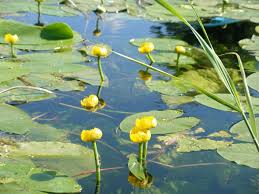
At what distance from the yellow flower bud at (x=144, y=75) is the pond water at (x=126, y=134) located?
21mm

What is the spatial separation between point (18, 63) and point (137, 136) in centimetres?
91

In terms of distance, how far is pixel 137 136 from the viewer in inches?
49.2

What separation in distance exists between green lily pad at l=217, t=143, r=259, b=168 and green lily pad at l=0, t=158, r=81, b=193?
44 cm

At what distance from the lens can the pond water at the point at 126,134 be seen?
1263mm

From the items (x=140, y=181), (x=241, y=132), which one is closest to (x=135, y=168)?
(x=140, y=181)

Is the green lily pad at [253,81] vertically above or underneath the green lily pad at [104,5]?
above

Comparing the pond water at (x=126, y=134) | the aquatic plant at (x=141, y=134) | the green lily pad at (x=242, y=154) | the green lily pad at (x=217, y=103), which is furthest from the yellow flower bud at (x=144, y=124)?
the green lily pad at (x=217, y=103)

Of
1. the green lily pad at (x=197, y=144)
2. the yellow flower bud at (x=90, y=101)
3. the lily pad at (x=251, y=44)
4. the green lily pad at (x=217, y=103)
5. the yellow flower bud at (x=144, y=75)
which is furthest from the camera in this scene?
the lily pad at (x=251, y=44)

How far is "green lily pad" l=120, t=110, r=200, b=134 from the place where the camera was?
152cm

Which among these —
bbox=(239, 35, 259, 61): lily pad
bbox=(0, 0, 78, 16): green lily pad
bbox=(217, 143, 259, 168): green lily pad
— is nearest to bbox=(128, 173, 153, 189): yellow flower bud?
bbox=(217, 143, 259, 168): green lily pad

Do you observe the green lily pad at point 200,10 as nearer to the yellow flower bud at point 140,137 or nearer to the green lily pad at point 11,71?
the green lily pad at point 11,71

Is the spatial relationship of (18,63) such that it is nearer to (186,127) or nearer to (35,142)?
(35,142)

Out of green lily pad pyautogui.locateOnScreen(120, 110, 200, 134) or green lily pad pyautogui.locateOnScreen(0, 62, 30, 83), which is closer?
green lily pad pyautogui.locateOnScreen(120, 110, 200, 134)

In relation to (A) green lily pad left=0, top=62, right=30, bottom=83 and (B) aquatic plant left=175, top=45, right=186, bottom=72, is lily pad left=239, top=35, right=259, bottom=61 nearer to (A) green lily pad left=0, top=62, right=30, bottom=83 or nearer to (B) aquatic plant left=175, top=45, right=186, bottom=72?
(B) aquatic plant left=175, top=45, right=186, bottom=72
